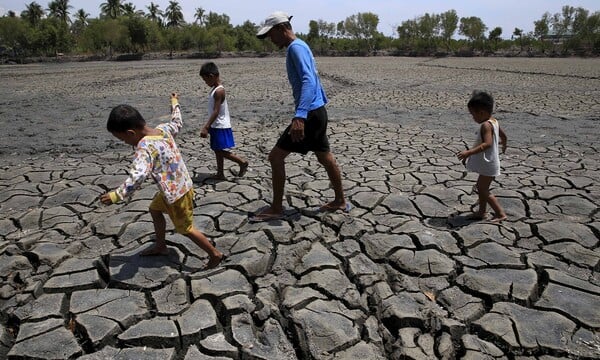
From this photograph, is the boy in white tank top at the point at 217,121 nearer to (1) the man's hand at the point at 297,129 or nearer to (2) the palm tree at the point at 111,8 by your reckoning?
(1) the man's hand at the point at 297,129

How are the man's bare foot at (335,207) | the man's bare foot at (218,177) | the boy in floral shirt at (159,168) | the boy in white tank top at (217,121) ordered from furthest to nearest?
1. the man's bare foot at (218,177)
2. the boy in white tank top at (217,121)
3. the man's bare foot at (335,207)
4. the boy in floral shirt at (159,168)

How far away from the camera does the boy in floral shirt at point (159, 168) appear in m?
2.45

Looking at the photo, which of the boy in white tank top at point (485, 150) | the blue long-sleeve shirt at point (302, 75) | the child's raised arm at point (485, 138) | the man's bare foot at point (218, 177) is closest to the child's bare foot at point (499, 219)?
the boy in white tank top at point (485, 150)

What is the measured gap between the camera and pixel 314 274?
291 centimetres

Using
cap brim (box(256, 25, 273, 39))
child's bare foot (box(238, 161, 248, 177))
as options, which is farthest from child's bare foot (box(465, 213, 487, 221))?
child's bare foot (box(238, 161, 248, 177))

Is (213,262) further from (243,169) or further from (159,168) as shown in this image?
(243,169)

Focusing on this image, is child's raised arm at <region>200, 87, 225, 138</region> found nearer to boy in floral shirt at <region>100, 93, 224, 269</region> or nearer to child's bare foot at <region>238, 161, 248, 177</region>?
child's bare foot at <region>238, 161, 248, 177</region>

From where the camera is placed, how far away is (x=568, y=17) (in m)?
47.8

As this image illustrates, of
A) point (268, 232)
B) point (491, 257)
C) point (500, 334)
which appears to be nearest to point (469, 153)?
point (491, 257)

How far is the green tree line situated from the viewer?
1700 inches

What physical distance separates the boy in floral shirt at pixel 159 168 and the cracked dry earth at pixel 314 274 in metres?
0.40

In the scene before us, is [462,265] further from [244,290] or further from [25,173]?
[25,173]

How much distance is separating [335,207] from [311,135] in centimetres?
82

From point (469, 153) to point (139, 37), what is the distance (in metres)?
52.0
